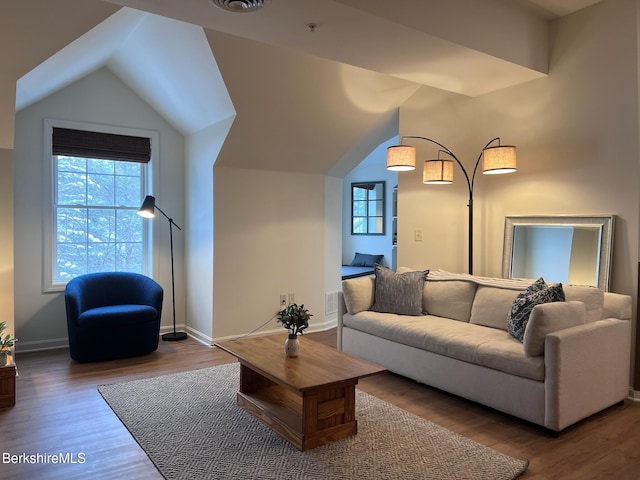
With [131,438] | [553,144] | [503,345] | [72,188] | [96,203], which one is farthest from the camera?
[96,203]

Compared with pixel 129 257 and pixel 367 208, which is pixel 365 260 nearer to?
pixel 367 208

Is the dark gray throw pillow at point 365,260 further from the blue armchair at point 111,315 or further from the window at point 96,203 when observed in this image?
the blue armchair at point 111,315

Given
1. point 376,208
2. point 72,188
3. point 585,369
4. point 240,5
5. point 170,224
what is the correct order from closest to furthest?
point 240,5 < point 585,369 < point 72,188 < point 170,224 < point 376,208

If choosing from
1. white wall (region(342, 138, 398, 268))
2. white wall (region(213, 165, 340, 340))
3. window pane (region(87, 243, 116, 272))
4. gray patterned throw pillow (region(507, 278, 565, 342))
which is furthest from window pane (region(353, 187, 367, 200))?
gray patterned throw pillow (region(507, 278, 565, 342))

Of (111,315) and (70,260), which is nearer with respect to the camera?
(111,315)

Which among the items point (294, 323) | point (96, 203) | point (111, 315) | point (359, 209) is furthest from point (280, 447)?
point (359, 209)

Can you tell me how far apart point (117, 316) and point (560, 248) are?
12.1ft

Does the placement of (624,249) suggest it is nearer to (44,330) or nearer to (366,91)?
(366,91)

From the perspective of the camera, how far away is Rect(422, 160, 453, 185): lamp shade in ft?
13.3

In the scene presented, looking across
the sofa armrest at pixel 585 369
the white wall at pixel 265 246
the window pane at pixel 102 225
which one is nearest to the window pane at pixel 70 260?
the window pane at pixel 102 225

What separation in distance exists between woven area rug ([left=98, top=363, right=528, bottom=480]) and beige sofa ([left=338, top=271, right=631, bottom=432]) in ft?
1.41

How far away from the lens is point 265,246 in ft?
16.1

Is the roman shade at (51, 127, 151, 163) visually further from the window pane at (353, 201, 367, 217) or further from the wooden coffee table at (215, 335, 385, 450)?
the window pane at (353, 201, 367, 217)

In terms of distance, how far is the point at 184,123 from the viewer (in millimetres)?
4910
